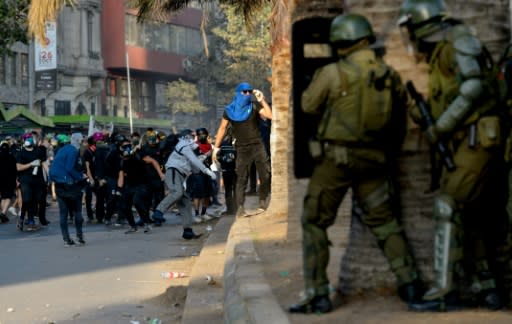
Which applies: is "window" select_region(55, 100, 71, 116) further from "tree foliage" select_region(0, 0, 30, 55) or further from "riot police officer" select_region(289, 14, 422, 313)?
"riot police officer" select_region(289, 14, 422, 313)

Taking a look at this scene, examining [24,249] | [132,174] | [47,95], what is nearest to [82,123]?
[47,95]

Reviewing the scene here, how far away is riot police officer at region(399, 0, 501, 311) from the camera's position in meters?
5.69

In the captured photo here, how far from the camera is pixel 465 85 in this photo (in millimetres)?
5652

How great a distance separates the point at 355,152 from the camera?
19.6ft

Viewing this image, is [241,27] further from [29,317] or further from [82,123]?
[29,317]

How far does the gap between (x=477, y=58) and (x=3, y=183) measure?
52.2ft

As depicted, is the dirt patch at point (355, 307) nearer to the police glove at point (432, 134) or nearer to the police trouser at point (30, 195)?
the police glove at point (432, 134)

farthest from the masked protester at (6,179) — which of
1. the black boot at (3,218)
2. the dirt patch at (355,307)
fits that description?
the dirt patch at (355,307)

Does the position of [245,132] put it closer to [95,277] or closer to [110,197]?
[95,277]

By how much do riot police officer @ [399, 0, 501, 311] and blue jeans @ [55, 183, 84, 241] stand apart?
31.5 feet

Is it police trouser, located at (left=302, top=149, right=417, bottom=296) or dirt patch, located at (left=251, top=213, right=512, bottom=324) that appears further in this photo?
police trouser, located at (left=302, top=149, right=417, bottom=296)

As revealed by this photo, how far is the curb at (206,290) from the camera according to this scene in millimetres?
8031

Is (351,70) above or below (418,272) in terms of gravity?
above

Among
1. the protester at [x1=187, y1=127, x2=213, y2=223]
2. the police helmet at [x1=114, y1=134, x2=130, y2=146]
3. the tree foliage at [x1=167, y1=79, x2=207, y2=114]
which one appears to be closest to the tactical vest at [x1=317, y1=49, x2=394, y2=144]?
the protester at [x1=187, y1=127, x2=213, y2=223]
